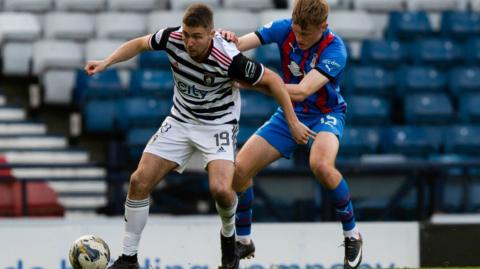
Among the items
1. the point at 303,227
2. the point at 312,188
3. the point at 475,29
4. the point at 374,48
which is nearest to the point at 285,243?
the point at 303,227

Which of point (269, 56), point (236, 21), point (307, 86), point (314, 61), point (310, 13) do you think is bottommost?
point (269, 56)

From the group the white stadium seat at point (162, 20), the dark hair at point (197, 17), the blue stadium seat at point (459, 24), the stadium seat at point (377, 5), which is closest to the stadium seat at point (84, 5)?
the white stadium seat at point (162, 20)

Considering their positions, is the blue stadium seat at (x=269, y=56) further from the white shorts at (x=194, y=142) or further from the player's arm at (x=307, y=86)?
the white shorts at (x=194, y=142)

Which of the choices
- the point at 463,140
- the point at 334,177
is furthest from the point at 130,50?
the point at 463,140

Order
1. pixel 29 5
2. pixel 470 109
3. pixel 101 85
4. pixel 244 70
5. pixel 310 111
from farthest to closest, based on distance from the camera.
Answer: pixel 29 5 < pixel 470 109 < pixel 101 85 < pixel 310 111 < pixel 244 70

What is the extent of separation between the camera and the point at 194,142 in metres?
8.83

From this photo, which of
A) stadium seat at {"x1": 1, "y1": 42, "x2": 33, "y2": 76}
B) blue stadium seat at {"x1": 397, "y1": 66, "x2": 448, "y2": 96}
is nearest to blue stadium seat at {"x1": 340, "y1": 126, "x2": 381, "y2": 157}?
blue stadium seat at {"x1": 397, "y1": 66, "x2": 448, "y2": 96}

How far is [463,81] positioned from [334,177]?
7123 mm

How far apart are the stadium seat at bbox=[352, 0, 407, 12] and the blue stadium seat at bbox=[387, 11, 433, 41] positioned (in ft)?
1.15

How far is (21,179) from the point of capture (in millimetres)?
12320

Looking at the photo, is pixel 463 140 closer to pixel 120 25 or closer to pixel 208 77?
pixel 120 25

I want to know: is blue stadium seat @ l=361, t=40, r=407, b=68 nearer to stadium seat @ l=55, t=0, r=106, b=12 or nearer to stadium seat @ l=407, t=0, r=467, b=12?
stadium seat @ l=407, t=0, r=467, b=12

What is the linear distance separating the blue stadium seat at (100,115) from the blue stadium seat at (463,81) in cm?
422

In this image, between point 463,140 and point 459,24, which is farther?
point 459,24
